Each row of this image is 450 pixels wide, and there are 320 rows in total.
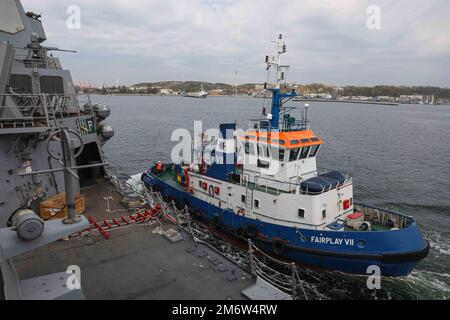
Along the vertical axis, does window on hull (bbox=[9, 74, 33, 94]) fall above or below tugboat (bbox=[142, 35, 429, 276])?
above

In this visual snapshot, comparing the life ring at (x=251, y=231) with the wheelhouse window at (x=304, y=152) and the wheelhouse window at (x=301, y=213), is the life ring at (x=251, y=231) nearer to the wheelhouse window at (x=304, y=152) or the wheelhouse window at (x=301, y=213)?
the wheelhouse window at (x=301, y=213)

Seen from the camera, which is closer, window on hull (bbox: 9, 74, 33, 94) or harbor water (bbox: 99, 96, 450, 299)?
harbor water (bbox: 99, 96, 450, 299)

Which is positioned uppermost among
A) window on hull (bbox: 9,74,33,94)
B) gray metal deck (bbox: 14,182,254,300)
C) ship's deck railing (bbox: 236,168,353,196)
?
window on hull (bbox: 9,74,33,94)

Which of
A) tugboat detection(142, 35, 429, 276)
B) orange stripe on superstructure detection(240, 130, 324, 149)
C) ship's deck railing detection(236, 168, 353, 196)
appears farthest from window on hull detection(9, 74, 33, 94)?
ship's deck railing detection(236, 168, 353, 196)

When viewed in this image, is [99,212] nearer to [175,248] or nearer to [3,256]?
[175,248]

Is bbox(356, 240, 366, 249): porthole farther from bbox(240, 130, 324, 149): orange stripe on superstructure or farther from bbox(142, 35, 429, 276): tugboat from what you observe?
bbox(240, 130, 324, 149): orange stripe on superstructure

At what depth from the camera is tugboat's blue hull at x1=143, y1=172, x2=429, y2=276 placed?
11242 millimetres

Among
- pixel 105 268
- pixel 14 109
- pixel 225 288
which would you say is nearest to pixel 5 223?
pixel 14 109

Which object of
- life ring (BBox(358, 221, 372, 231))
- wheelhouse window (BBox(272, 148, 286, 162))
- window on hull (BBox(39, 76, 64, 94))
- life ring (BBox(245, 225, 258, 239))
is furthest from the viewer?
window on hull (BBox(39, 76, 64, 94))

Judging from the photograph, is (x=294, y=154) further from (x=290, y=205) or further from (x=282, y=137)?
(x=290, y=205)

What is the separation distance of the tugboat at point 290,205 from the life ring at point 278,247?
4 cm

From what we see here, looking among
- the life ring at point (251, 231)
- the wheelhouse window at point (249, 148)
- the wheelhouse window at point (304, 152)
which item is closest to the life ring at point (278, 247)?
the life ring at point (251, 231)

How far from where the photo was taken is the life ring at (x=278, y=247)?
12898mm
